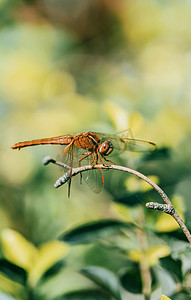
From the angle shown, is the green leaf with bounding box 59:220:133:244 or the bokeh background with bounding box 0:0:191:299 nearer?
the green leaf with bounding box 59:220:133:244

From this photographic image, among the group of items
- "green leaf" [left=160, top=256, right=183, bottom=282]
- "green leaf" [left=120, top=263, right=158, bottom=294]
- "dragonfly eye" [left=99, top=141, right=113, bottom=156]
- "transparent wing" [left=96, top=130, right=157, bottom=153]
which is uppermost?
"transparent wing" [left=96, top=130, right=157, bottom=153]

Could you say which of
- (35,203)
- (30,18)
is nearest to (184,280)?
(35,203)

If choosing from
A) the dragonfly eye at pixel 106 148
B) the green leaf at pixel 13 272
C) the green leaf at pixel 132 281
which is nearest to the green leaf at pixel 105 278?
the green leaf at pixel 132 281

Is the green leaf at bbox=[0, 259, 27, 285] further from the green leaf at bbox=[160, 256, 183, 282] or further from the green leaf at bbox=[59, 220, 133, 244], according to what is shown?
the green leaf at bbox=[160, 256, 183, 282]

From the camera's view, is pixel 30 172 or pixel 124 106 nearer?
pixel 30 172

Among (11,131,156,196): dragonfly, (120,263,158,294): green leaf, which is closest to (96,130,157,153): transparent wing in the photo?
(11,131,156,196): dragonfly

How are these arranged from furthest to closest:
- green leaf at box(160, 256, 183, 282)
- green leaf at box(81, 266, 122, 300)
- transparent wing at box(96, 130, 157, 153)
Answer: transparent wing at box(96, 130, 157, 153), green leaf at box(81, 266, 122, 300), green leaf at box(160, 256, 183, 282)

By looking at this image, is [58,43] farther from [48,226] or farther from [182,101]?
[48,226]
